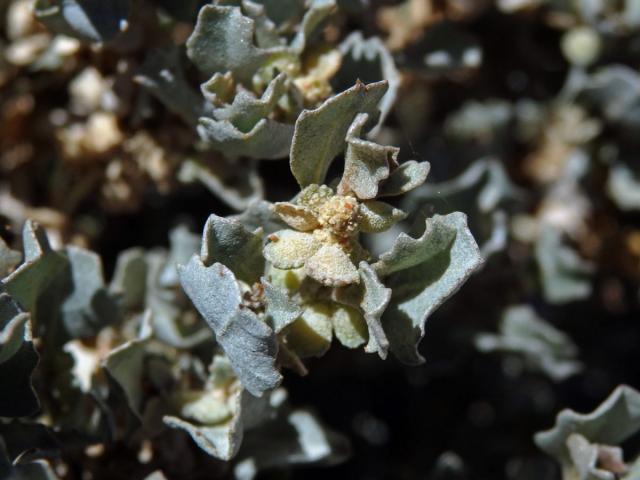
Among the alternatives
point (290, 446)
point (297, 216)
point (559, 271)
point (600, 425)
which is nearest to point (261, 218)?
point (297, 216)

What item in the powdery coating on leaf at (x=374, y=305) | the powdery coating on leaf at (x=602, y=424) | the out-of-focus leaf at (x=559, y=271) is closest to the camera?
the powdery coating on leaf at (x=374, y=305)

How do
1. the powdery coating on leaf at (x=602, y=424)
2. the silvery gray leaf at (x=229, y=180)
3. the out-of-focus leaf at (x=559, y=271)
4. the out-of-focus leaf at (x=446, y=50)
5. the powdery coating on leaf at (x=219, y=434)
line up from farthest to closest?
the out-of-focus leaf at (x=559, y=271), the out-of-focus leaf at (x=446, y=50), the silvery gray leaf at (x=229, y=180), the powdery coating on leaf at (x=602, y=424), the powdery coating on leaf at (x=219, y=434)

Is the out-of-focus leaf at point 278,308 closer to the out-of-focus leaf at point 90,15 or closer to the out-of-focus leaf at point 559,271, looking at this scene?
the out-of-focus leaf at point 90,15

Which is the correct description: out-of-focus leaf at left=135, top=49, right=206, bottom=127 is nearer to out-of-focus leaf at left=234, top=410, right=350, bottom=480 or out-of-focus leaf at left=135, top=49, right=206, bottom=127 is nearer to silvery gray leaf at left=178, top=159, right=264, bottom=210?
silvery gray leaf at left=178, top=159, right=264, bottom=210

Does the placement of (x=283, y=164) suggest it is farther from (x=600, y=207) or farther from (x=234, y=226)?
(x=600, y=207)

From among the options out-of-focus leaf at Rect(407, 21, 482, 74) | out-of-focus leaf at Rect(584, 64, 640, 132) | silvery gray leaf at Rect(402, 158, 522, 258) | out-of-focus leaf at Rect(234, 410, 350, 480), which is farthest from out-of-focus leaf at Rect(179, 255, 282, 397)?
out-of-focus leaf at Rect(584, 64, 640, 132)

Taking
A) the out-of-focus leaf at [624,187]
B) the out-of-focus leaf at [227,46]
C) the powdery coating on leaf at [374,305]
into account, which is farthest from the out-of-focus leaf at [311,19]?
the out-of-focus leaf at [624,187]

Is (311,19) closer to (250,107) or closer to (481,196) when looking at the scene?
(250,107)
